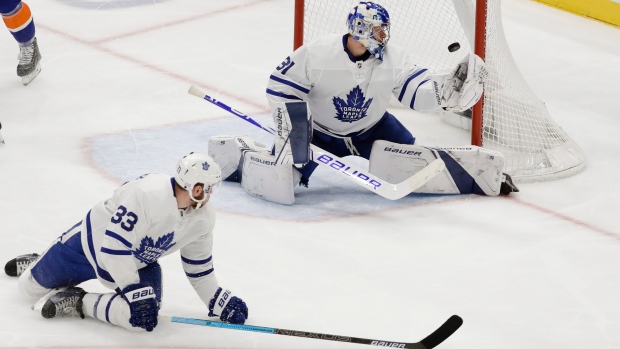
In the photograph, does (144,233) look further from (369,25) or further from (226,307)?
(369,25)

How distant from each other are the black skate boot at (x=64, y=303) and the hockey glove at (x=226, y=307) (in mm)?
383

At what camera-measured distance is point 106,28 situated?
6.87 metres

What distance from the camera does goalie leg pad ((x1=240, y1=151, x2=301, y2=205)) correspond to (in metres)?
4.56

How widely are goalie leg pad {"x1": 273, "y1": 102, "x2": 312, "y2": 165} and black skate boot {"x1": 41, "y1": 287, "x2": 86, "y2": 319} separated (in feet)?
4.21

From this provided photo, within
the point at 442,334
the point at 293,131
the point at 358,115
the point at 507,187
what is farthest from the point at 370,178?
the point at 442,334

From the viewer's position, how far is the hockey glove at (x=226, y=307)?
346 centimetres

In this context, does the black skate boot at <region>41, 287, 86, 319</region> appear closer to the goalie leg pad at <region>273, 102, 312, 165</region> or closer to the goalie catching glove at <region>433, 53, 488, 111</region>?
the goalie leg pad at <region>273, 102, 312, 165</region>

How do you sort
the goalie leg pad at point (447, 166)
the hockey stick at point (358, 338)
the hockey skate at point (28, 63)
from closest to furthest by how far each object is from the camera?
the hockey stick at point (358, 338)
the goalie leg pad at point (447, 166)
the hockey skate at point (28, 63)

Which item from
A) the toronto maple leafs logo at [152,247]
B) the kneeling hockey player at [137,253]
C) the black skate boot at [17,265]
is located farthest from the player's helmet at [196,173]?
the black skate boot at [17,265]

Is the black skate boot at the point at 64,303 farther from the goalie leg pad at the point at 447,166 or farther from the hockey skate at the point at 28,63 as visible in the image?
the hockey skate at the point at 28,63

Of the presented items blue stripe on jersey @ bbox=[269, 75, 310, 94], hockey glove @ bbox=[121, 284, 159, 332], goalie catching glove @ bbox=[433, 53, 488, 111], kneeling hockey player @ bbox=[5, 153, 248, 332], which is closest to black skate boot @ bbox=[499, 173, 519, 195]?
goalie catching glove @ bbox=[433, 53, 488, 111]

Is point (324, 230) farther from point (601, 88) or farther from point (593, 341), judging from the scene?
point (601, 88)

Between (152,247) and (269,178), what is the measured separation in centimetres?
126

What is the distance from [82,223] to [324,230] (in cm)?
115
